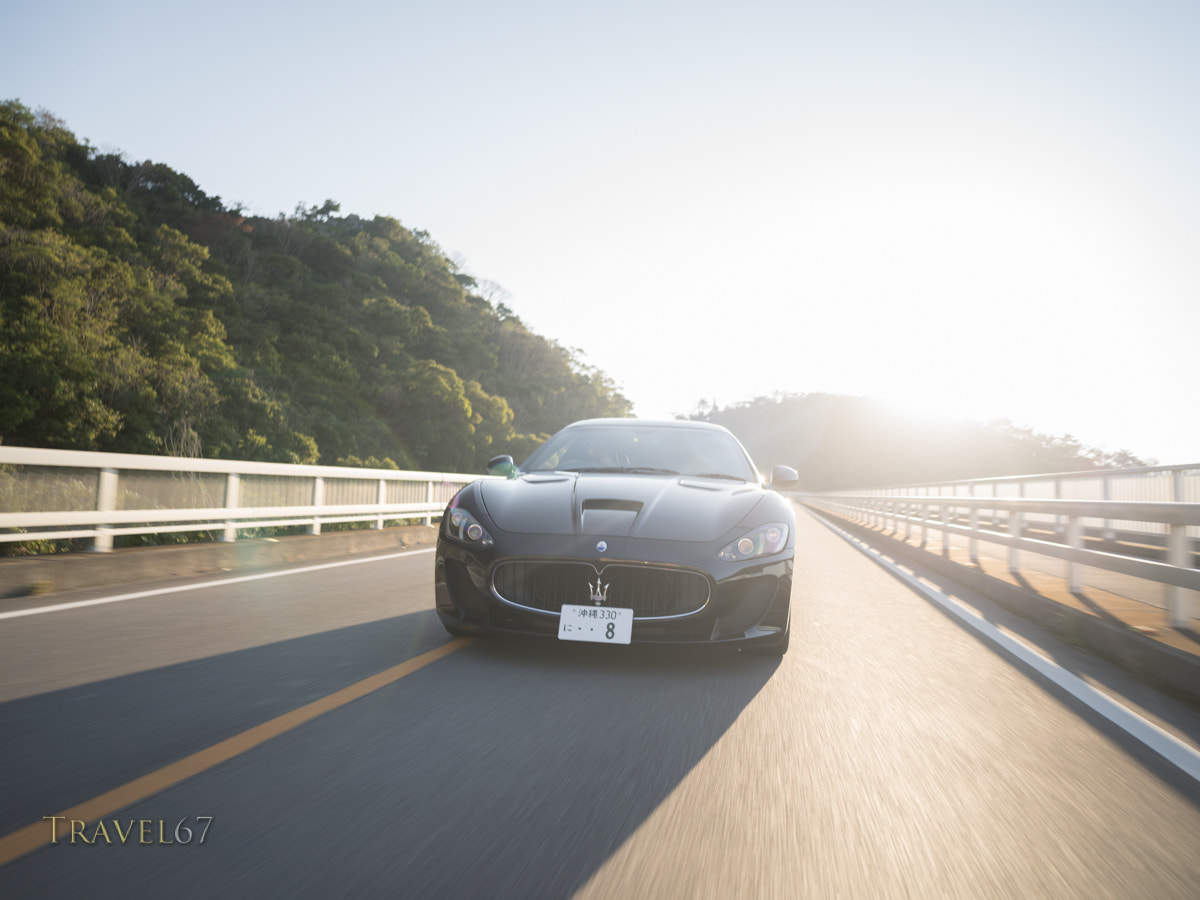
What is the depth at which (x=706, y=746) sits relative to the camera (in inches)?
136

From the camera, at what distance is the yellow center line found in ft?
7.59

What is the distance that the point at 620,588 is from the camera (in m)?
4.61

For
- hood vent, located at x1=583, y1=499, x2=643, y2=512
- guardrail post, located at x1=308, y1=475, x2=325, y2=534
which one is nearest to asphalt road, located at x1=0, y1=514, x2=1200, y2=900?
hood vent, located at x1=583, y1=499, x2=643, y2=512

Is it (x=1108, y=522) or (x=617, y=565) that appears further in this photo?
(x=1108, y=522)

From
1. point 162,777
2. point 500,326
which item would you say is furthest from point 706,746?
point 500,326

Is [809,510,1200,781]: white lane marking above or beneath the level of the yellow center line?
beneath

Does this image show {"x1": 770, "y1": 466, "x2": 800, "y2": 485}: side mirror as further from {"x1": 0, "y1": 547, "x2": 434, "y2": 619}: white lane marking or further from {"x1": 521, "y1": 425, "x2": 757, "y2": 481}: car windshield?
{"x1": 0, "y1": 547, "x2": 434, "y2": 619}: white lane marking

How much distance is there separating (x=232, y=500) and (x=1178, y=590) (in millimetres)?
8857

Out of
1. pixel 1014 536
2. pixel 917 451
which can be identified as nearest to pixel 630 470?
pixel 1014 536

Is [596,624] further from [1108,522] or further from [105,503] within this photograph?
[1108,522]

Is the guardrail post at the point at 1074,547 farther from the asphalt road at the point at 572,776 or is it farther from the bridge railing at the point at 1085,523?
the asphalt road at the point at 572,776

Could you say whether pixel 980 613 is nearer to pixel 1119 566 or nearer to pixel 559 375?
pixel 1119 566

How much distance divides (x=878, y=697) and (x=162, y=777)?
3318mm

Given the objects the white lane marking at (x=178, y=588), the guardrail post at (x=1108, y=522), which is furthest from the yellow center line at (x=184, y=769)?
the guardrail post at (x=1108, y=522)
